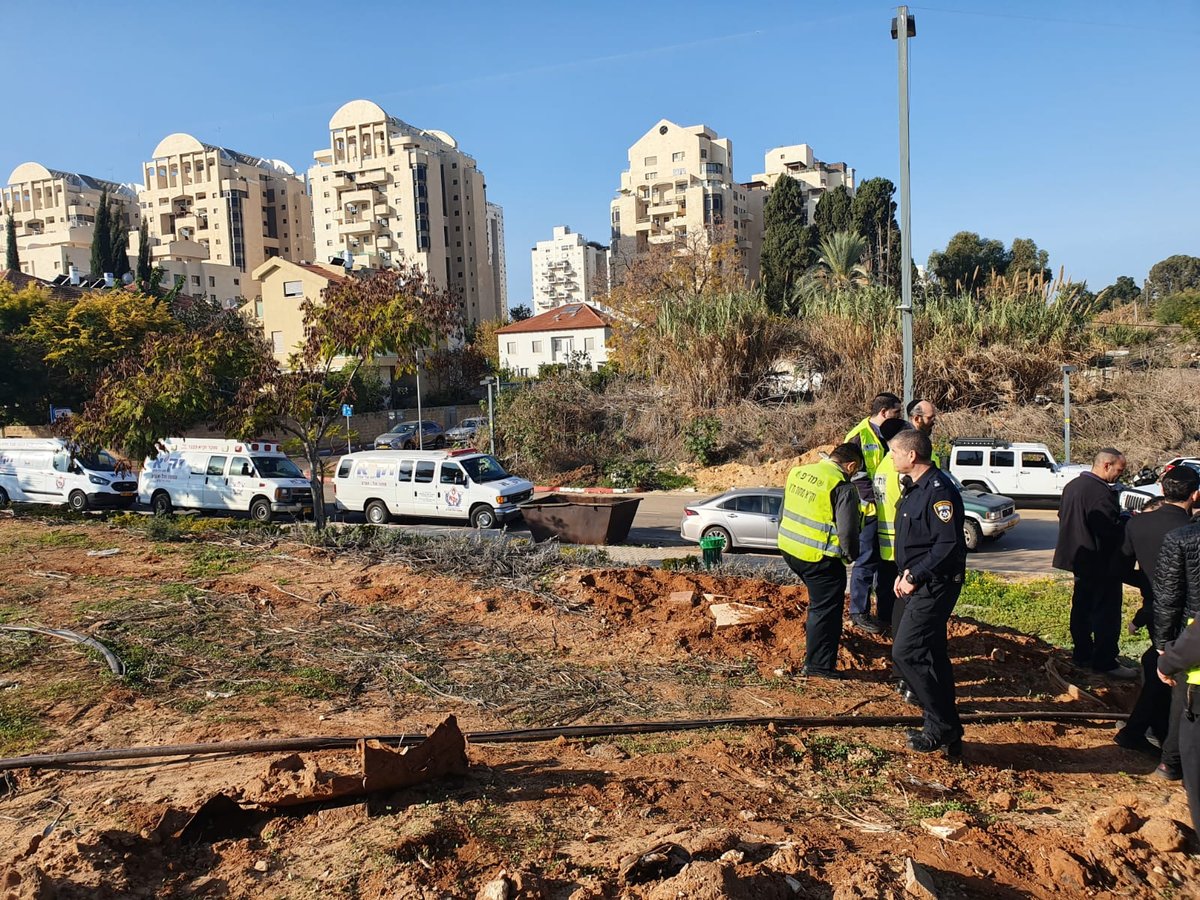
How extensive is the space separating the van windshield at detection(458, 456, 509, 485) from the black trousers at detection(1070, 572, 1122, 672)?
1457 centimetres

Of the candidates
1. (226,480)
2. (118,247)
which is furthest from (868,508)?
(118,247)

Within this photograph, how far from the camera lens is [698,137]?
87.8 meters

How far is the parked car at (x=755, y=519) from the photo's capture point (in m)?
17.0

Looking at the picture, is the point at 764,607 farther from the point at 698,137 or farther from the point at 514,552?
the point at 698,137

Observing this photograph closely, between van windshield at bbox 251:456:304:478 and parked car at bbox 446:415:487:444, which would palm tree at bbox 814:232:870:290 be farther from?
van windshield at bbox 251:456:304:478

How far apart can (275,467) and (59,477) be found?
6447mm

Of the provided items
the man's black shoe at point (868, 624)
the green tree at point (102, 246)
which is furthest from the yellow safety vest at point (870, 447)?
the green tree at point (102, 246)

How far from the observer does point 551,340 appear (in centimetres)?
6278

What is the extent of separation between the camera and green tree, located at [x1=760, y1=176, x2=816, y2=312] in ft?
188

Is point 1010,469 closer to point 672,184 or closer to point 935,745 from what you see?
point 935,745

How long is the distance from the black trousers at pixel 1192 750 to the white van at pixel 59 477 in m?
24.9

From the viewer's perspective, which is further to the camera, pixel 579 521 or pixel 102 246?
pixel 102 246

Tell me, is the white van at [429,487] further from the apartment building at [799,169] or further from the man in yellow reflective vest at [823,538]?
the apartment building at [799,169]

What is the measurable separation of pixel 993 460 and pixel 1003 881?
2097 cm
